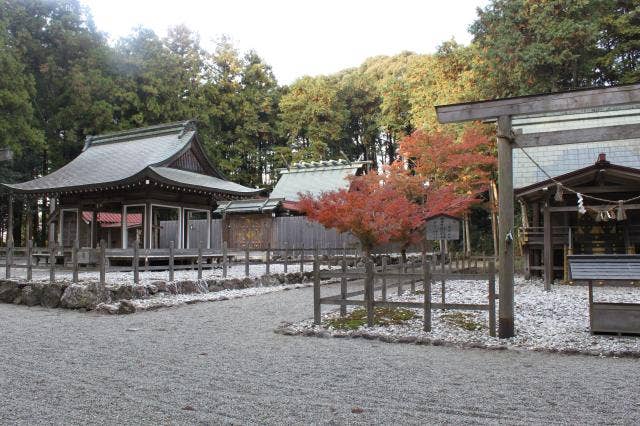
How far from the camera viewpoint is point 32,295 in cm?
1203

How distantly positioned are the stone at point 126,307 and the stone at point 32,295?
259 centimetres

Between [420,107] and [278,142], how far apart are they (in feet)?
50.3

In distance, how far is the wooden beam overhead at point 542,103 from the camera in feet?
23.1

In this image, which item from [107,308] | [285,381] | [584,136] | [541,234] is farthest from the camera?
[541,234]

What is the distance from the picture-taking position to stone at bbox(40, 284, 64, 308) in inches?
459

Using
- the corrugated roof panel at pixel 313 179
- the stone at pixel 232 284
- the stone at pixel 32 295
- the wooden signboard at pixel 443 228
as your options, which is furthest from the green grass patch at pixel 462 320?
the corrugated roof panel at pixel 313 179

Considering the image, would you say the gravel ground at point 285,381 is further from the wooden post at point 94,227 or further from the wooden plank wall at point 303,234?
the wooden plank wall at point 303,234

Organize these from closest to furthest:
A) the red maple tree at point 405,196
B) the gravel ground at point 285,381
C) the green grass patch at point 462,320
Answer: the gravel ground at point 285,381 < the green grass patch at point 462,320 < the red maple tree at point 405,196

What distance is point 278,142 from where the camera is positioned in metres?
44.4

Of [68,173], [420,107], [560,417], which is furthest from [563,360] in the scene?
[420,107]

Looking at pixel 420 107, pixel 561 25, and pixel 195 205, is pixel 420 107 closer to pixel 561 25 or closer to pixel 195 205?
pixel 561 25

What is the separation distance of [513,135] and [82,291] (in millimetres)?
9193

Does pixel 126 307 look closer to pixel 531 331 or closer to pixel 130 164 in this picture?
pixel 531 331

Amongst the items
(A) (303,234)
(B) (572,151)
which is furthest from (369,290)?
(A) (303,234)
